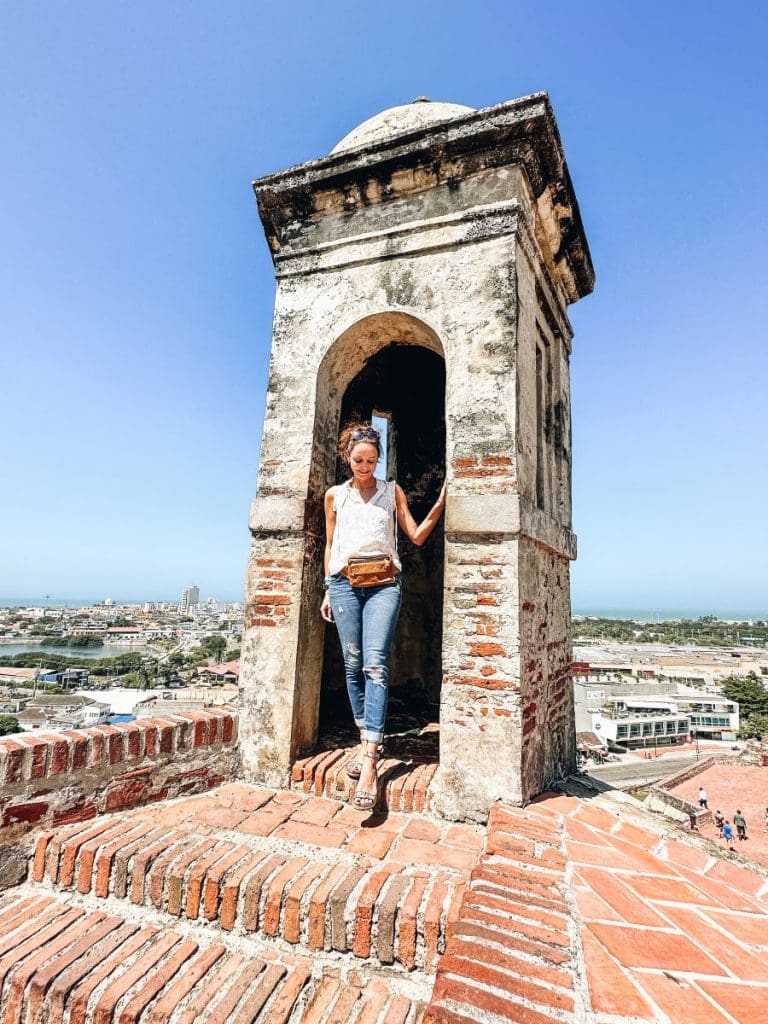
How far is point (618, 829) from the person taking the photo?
2783 mm

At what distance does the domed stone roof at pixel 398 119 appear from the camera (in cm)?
407

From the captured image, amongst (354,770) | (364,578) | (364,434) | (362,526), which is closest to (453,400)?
(364,434)

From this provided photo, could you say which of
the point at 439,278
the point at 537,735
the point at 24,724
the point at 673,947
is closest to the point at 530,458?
the point at 439,278

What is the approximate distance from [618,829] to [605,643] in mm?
112741

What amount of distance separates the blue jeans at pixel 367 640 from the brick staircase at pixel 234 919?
0.59m

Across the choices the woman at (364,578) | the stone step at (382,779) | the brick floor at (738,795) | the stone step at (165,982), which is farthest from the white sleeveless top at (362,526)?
the brick floor at (738,795)

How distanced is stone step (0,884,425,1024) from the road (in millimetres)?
26482

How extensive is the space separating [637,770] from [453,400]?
31790 mm

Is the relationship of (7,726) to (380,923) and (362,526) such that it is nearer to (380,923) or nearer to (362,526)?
(362,526)

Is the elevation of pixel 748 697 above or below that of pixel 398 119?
below

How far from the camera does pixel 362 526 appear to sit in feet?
10.2

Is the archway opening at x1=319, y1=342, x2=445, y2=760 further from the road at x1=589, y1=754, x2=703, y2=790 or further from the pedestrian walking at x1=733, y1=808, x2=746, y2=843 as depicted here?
the road at x1=589, y1=754, x2=703, y2=790

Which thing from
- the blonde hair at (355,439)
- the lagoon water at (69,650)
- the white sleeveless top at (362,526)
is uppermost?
the blonde hair at (355,439)

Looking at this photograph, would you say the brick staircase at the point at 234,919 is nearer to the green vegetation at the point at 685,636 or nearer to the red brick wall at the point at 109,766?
the red brick wall at the point at 109,766
